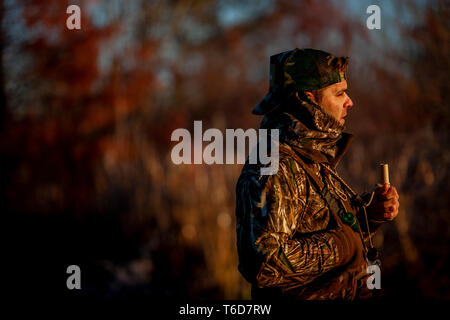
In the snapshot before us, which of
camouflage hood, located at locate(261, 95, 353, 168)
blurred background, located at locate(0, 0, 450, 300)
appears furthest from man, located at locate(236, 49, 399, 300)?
blurred background, located at locate(0, 0, 450, 300)

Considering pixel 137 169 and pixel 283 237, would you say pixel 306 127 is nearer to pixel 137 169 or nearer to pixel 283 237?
pixel 283 237

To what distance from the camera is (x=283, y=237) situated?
7.25ft

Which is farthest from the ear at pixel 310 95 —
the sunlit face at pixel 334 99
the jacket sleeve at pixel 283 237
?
the jacket sleeve at pixel 283 237

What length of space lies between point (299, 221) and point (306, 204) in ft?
0.26

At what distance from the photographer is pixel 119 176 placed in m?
10.4

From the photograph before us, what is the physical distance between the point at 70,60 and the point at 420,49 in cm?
646

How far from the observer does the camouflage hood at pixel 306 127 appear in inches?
95.6

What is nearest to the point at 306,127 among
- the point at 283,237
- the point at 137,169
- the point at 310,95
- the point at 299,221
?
the point at 310,95

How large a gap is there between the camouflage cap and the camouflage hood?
5cm

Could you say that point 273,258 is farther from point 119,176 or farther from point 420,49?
point 119,176

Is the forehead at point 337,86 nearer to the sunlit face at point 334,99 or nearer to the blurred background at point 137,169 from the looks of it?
the sunlit face at point 334,99

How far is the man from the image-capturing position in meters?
2.19

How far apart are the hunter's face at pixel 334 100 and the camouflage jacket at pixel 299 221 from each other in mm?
61

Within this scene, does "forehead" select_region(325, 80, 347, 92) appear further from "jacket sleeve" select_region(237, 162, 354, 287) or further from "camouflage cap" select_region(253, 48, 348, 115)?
"jacket sleeve" select_region(237, 162, 354, 287)
